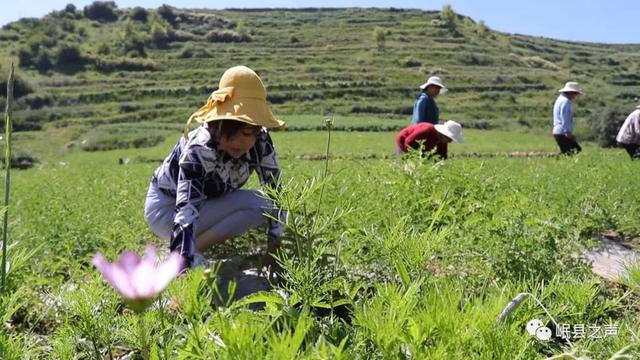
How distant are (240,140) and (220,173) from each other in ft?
1.23

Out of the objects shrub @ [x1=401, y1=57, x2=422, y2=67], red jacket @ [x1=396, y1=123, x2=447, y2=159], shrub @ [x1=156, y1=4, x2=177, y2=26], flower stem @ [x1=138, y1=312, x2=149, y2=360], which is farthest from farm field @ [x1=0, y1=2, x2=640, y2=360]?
shrub @ [x1=156, y1=4, x2=177, y2=26]

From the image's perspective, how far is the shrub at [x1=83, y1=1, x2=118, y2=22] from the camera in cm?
11238

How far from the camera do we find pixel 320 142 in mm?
29906

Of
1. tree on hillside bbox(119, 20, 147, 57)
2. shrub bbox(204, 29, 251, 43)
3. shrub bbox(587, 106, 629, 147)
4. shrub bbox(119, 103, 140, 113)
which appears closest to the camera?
shrub bbox(587, 106, 629, 147)

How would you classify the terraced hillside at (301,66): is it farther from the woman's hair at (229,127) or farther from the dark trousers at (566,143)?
the woman's hair at (229,127)

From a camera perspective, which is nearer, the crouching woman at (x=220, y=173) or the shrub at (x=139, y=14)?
the crouching woman at (x=220, y=173)

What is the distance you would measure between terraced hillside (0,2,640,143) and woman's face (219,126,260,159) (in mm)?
38416

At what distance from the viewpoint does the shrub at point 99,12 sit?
112m

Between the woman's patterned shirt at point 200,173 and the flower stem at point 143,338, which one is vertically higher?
the flower stem at point 143,338

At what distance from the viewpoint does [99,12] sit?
11294 centimetres

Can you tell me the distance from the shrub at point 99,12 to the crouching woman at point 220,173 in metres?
118

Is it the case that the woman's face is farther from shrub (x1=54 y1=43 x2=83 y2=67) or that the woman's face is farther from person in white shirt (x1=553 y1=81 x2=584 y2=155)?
shrub (x1=54 y1=43 x2=83 y2=67)

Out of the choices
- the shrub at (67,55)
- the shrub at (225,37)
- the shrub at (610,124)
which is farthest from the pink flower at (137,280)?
the shrub at (225,37)

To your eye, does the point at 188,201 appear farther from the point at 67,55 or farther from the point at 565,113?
the point at 67,55
